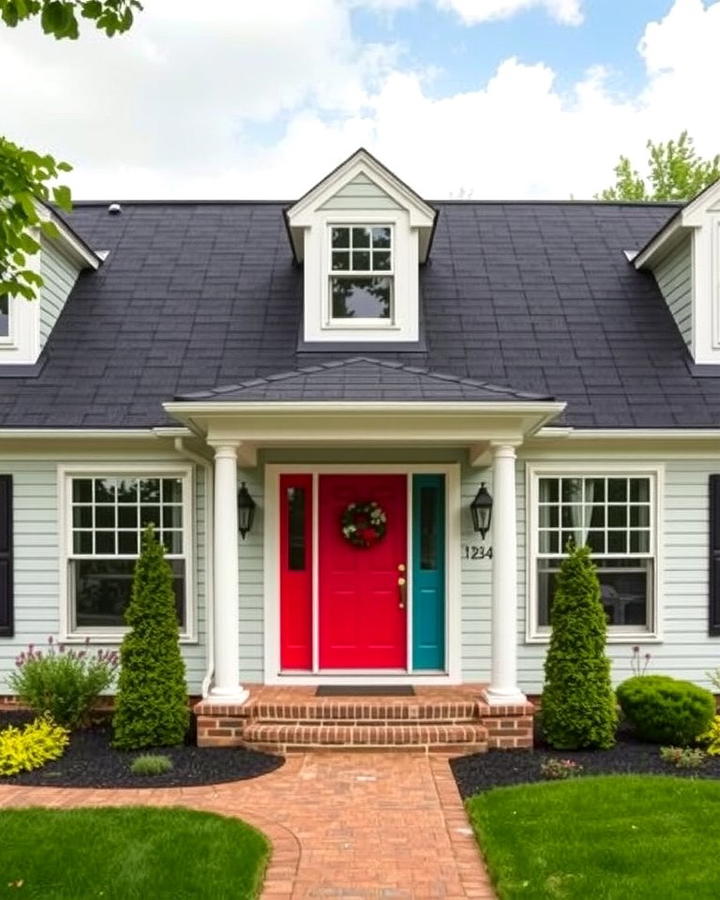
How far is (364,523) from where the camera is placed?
923 cm

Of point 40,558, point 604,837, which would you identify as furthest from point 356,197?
point 604,837

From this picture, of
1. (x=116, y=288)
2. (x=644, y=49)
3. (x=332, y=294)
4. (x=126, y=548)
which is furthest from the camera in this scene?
(x=644, y=49)

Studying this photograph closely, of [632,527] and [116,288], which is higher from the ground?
[116,288]

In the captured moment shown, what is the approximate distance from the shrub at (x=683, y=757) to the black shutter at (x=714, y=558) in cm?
199

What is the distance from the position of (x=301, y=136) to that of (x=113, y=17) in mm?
19209

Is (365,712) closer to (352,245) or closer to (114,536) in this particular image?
(114,536)

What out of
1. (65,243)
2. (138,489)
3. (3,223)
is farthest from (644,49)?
(3,223)

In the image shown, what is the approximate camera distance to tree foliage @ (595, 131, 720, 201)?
24.6 meters

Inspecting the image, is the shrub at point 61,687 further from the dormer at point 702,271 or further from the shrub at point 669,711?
the dormer at point 702,271

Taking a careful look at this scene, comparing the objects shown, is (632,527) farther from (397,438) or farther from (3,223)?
(3,223)

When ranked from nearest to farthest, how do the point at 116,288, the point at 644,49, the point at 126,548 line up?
the point at 126,548, the point at 116,288, the point at 644,49

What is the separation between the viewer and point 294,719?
7.92 metres

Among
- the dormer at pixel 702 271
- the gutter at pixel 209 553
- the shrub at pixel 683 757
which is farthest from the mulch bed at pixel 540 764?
the dormer at pixel 702 271

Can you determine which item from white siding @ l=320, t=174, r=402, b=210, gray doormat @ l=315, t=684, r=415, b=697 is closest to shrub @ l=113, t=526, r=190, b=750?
gray doormat @ l=315, t=684, r=415, b=697
